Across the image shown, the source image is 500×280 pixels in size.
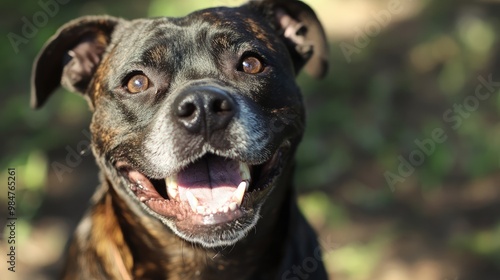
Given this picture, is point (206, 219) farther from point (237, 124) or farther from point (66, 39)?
point (66, 39)

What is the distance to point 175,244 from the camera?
380 cm

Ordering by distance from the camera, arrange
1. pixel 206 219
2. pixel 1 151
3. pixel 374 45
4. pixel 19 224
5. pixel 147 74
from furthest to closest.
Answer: pixel 374 45 → pixel 1 151 → pixel 19 224 → pixel 147 74 → pixel 206 219

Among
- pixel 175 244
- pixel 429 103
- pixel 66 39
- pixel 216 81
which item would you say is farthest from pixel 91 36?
pixel 429 103

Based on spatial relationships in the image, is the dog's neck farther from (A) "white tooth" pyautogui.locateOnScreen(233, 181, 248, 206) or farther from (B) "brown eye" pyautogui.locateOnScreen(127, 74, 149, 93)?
(B) "brown eye" pyautogui.locateOnScreen(127, 74, 149, 93)

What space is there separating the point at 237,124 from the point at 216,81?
0.87 feet

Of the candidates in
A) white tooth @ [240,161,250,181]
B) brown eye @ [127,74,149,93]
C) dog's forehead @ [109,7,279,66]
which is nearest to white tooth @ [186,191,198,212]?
white tooth @ [240,161,250,181]

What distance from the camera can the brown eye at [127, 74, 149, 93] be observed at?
367 centimetres

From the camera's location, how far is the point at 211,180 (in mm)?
3607

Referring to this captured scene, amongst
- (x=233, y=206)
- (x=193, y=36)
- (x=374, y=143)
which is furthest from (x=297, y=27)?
(x=374, y=143)

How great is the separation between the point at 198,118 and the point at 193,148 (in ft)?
0.51

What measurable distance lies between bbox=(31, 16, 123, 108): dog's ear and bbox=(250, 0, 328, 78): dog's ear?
0.84m

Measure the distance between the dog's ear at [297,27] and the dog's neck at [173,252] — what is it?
0.91m

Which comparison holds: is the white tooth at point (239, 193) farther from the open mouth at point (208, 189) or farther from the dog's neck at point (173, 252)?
the dog's neck at point (173, 252)

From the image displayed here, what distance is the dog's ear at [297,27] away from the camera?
4.24 m
